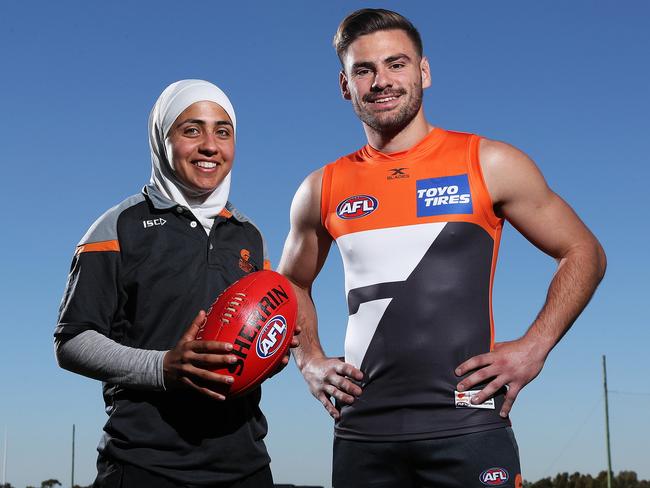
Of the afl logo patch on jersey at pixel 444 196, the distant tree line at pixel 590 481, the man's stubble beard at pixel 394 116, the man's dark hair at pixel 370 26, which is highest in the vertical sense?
the man's dark hair at pixel 370 26

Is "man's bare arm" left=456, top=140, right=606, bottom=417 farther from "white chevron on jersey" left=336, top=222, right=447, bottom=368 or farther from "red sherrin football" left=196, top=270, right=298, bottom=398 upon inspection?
"red sherrin football" left=196, top=270, right=298, bottom=398

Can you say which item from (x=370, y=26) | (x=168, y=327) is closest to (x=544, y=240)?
(x=370, y=26)

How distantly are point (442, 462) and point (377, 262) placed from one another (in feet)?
3.16

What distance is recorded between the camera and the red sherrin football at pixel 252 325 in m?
3.09

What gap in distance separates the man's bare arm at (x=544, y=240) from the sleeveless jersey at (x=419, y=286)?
0.09m

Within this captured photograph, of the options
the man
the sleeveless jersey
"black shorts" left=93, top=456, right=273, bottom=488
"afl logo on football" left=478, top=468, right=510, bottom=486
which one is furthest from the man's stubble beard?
"black shorts" left=93, top=456, right=273, bottom=488

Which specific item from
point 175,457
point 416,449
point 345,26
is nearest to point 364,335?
point 416,449

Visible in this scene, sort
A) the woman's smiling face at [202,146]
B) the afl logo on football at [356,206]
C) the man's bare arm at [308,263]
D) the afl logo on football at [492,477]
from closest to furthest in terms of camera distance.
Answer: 1. the woman's smiling face at [202,146]
2. the afl logo on football at [492,477]
3. the afl logo on football at [356,206]
4. the man's bare arm at [308,263]

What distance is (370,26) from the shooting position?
412 centimetres

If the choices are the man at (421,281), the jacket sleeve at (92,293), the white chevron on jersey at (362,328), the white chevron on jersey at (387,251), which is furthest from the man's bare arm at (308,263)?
the jacket sleeve at (92,293)

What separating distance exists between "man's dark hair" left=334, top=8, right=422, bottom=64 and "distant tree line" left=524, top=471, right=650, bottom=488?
701 inches

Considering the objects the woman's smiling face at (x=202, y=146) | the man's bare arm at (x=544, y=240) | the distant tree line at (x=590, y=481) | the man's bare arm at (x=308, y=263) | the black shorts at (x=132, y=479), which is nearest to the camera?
the black shorts at (x=132, y=479)

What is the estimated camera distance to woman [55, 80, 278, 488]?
304cm

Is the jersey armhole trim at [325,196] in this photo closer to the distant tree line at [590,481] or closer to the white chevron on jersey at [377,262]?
the white chevron on jersey at [377,262]
